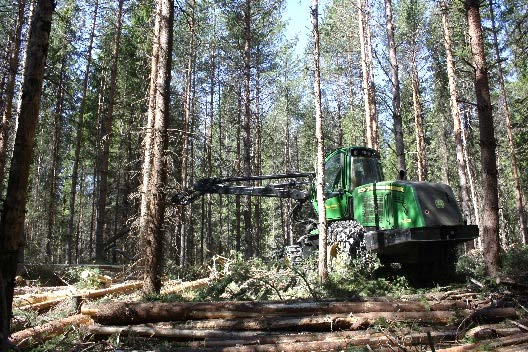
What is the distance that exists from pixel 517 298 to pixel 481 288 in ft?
2.01

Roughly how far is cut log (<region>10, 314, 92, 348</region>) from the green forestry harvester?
3835 millimetres

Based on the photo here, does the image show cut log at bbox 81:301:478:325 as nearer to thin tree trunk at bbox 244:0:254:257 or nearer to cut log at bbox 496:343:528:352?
cut log at bbox 496:343:528:352

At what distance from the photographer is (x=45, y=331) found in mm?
6473

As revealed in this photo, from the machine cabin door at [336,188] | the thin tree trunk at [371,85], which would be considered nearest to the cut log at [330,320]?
the machine cabin door at [336,188]

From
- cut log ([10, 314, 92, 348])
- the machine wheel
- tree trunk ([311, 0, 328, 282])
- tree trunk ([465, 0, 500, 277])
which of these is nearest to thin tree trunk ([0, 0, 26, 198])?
tree trunk ([311, 0, 328, 282])

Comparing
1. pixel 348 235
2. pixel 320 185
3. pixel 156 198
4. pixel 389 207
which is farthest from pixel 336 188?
pixel 156 198

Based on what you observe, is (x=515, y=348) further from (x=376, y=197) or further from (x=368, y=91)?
(x=368, y=91)

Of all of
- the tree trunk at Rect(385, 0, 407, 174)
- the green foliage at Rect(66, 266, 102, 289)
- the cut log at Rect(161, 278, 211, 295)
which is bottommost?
the cut log at Rect(161, 278, 211, 295)

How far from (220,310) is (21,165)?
352 centimetres

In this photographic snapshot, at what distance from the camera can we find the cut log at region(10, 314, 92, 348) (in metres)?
6.16

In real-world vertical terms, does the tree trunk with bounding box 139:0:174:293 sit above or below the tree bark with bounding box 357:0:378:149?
below

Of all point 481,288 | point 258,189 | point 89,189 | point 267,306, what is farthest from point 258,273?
point 89,189

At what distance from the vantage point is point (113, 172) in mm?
26438

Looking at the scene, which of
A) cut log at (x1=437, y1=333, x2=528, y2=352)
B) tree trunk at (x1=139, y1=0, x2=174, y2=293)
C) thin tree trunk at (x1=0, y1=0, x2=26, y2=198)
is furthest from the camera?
thin tree trunk at (x1=0, y1=0, x2=26, y2=198)
